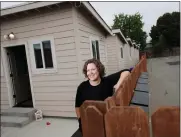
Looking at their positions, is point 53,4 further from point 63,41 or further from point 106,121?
point 106,121

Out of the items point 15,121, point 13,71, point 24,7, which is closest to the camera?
point 24,7

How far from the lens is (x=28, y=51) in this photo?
5.65 metres

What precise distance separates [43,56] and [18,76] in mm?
2021

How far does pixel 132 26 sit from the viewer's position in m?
48.5

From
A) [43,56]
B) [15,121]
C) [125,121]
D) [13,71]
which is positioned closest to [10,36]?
[43,56]

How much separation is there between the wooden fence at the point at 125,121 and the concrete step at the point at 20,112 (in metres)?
5.01

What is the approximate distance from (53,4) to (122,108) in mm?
4729

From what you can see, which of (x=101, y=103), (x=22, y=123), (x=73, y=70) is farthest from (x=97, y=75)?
(x=22, y=123)

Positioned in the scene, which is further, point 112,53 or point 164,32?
point 164,32

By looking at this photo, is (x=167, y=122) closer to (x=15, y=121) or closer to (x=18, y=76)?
(x=15, y=121)

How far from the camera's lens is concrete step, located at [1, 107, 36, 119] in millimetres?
5559

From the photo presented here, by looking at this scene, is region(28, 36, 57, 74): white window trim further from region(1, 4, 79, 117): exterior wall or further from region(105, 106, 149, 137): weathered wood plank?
region(105, 106, 149, 137): weathered wood plank

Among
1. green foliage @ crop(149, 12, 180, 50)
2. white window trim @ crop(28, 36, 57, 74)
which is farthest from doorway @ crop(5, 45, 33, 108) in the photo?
green foliage @ crop(149, 12, 180, 50)

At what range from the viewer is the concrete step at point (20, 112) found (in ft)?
18.2
